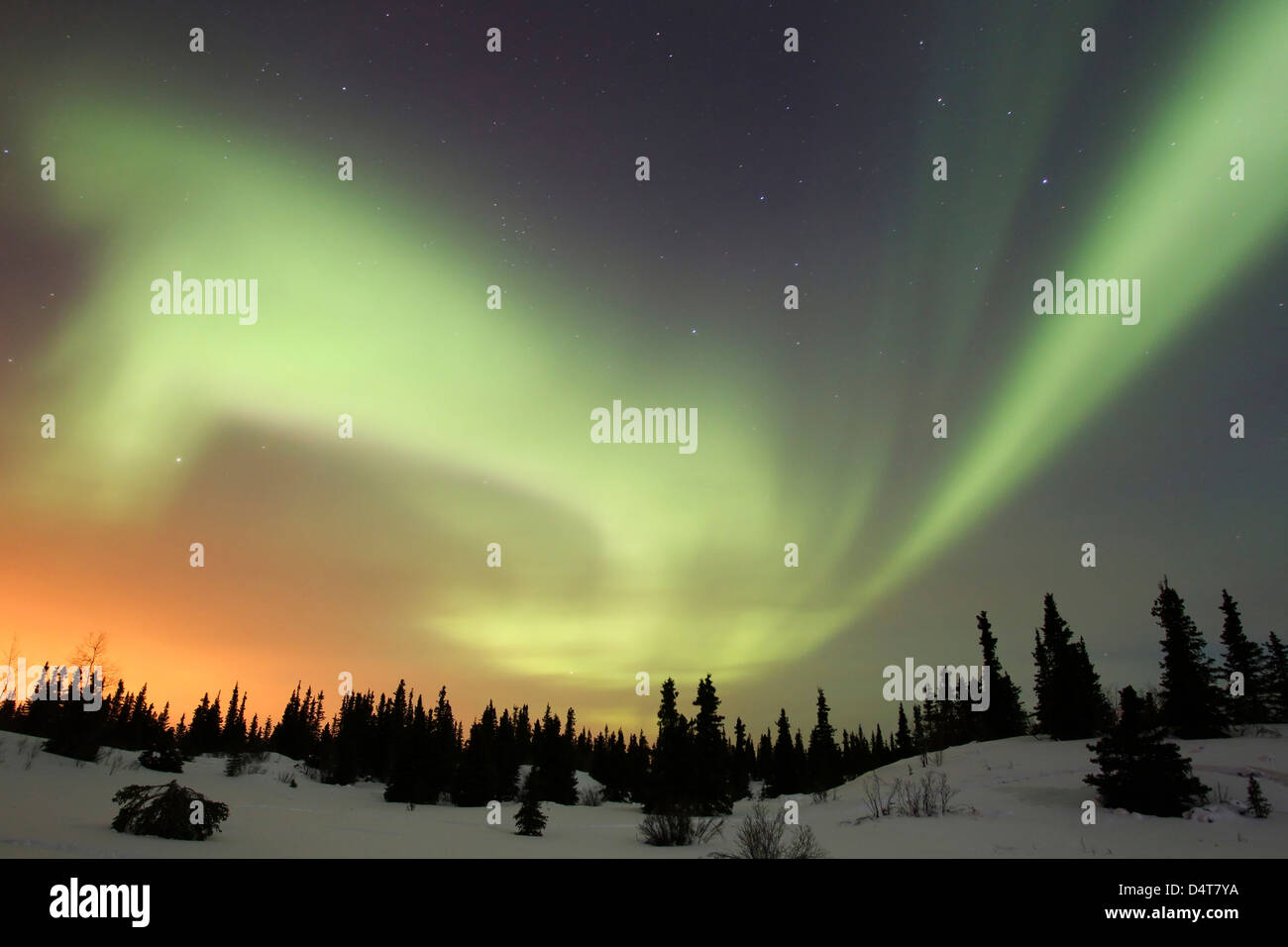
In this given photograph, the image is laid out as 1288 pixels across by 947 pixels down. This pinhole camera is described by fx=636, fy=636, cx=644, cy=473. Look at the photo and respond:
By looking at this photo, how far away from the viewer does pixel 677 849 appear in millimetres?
18172

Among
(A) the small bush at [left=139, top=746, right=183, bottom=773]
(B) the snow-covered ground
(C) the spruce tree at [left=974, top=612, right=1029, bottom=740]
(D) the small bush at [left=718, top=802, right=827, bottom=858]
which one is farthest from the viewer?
(C) the spruce tree at [left=974, top=612, right=1029, bottom=740]

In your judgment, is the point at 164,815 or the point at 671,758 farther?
the point at 671,758

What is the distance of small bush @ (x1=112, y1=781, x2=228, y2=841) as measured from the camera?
1313 cm

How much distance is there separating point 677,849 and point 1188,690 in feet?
117

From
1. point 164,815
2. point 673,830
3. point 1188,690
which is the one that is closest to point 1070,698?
point 1188,690

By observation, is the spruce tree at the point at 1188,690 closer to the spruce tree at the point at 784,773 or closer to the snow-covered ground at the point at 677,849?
the snow-covered ground at the point at 677,849

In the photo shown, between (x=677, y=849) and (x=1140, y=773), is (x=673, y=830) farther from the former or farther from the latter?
(x=1140, y=773)

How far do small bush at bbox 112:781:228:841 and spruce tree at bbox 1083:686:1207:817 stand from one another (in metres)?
26.3

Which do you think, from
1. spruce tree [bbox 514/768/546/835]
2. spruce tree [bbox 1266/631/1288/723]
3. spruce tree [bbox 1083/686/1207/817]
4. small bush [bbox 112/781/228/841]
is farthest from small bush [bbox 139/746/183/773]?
spruce tree [bbox 1266/631/1288/723]

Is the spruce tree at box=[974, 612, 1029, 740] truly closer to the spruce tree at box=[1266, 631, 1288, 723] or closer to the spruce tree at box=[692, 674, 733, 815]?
the spruce tree at box=[1266, 631, 1288, 723]

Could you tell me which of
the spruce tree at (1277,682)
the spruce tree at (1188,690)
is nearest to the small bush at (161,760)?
the spruce tree at (1188,690)

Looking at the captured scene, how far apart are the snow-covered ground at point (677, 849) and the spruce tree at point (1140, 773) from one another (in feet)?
1.91

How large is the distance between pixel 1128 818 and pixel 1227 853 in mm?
5208
